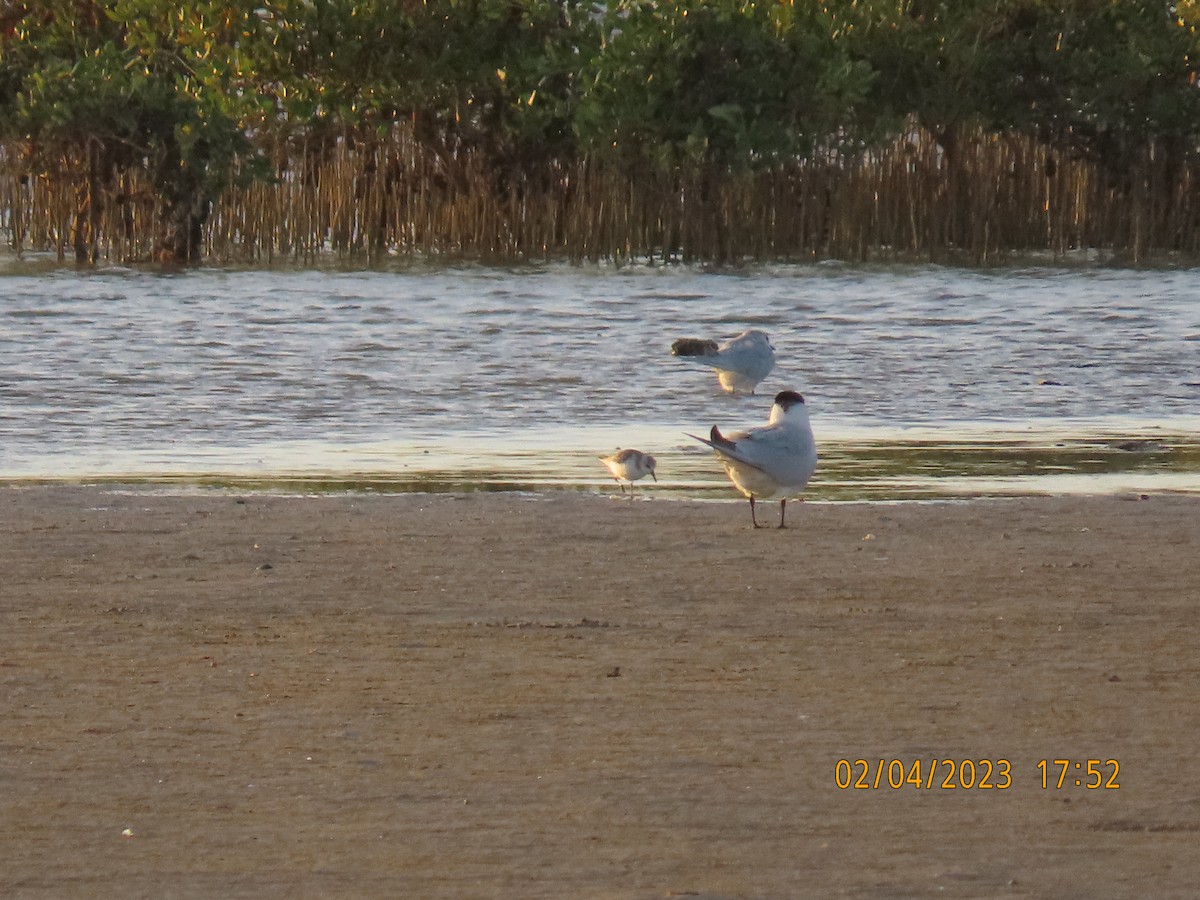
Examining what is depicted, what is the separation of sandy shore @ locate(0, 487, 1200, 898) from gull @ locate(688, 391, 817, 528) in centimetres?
17

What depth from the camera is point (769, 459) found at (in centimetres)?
848

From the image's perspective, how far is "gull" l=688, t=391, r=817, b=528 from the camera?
27.9 feet

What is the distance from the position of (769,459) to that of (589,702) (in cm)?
330

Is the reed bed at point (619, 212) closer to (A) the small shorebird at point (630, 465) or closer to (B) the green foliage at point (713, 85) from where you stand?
(B) the green foliage at point (713, 85)

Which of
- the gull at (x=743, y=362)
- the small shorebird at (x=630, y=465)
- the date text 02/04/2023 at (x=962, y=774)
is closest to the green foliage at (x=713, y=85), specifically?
the gull at (x=743, y=362)

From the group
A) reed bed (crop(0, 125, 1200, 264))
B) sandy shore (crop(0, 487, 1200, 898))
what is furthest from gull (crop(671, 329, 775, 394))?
reed bed (crop(0, 125, 1200, 264))

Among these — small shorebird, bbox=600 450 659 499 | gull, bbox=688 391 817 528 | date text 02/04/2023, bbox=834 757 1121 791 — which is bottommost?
small shorebird, bbox=600 450 659 499

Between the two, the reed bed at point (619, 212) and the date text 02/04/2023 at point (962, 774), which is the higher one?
the date text 02/04/2023 at point (962, 774)

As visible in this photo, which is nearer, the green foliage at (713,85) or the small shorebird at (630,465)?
the small shorebird at (630,465)

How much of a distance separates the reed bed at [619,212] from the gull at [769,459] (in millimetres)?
20078

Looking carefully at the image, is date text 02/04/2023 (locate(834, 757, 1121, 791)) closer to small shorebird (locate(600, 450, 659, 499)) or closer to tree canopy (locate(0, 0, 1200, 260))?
small shorebird (locate(600, 450, 659, 499))

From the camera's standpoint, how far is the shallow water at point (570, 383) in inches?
401

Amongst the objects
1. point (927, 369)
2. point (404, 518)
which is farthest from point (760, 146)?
point (404, 518)

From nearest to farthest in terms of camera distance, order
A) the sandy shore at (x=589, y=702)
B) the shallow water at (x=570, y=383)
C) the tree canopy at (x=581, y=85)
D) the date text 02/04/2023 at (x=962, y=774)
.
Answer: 1. the sandy shore at (x=589, y=702)
2. the date text 02/04/2023 at (x=962, y=774)
3. the shallow water at (x=570, y=383)
4. the tree canopy at (x=581, y=85)
